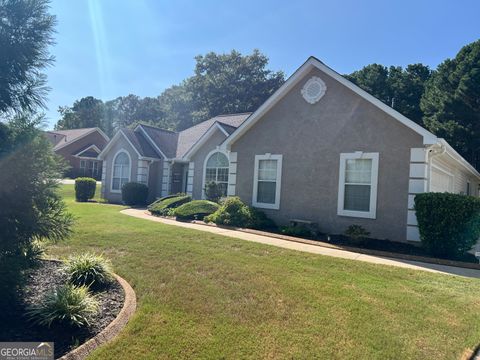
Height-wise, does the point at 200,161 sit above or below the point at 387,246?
above

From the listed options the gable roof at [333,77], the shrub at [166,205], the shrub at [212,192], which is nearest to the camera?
the gable roof at [333,77]

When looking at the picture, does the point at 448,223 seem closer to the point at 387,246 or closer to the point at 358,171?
the point at 387,246

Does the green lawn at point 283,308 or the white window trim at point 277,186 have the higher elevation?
the white window trim at point 277,186

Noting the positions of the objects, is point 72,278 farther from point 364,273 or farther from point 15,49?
point 364,273

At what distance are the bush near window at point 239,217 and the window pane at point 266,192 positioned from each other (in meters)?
0.65

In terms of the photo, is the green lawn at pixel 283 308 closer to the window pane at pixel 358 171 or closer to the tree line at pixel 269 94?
the window pane at pixel 358 171

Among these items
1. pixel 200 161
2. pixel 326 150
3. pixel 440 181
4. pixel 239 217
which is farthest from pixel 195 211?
pixel 440 181

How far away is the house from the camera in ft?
34.8

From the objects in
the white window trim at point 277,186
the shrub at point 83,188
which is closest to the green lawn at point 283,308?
the white window trim at point 277,186

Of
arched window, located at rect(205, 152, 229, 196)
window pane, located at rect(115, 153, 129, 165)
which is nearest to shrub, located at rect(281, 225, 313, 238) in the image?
arched window, located at rect(205, 152, 229, 196)

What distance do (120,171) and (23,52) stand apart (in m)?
18.3

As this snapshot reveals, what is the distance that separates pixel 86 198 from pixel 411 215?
1925cm

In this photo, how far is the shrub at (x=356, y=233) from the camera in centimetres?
1028

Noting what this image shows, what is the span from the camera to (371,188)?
11.1m
